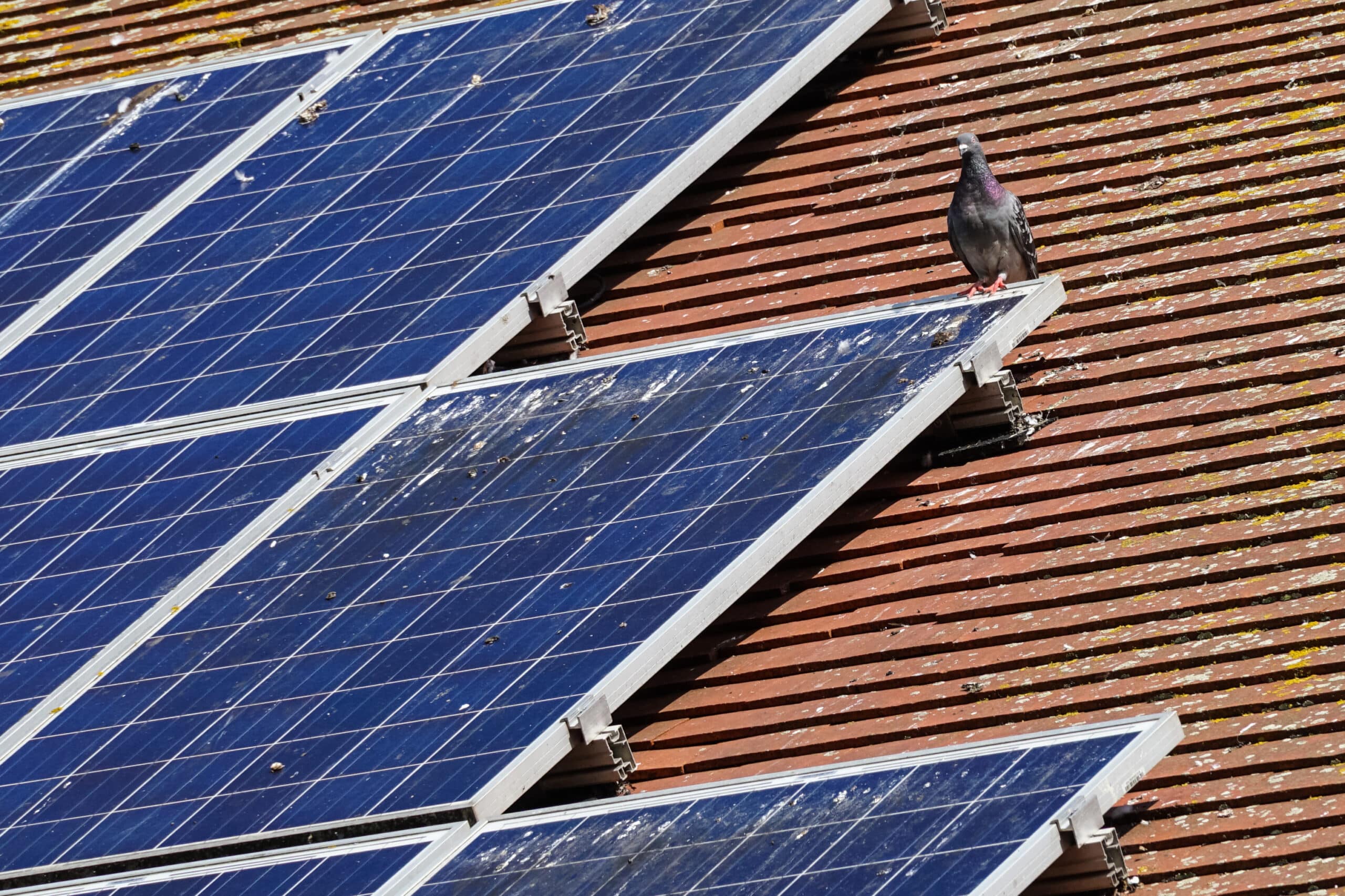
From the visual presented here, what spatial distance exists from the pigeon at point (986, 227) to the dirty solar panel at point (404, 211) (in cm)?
245

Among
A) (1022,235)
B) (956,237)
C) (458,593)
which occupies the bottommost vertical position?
(458,593)

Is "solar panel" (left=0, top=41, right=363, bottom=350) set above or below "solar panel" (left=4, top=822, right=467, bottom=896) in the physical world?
above

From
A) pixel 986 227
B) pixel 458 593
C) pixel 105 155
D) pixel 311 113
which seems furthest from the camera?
pixel 105 155

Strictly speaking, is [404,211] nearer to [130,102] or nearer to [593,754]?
[130,102]

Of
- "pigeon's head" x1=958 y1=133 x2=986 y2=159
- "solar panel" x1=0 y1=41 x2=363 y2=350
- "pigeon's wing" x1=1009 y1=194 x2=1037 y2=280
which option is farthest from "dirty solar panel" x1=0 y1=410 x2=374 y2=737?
"pigeon's wing" x1=1009 y1=194 x2=1037 y2=280

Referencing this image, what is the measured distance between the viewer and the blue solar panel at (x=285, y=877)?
38.9 ft

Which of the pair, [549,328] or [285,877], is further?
[549,328]

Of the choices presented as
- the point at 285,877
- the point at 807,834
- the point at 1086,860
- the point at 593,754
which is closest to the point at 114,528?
the point at 285,877

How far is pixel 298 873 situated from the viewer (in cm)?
1205

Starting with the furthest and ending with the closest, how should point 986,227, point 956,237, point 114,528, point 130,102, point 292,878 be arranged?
point 130,102
point 114,528
point 956,237
point 986,227
point 292,878

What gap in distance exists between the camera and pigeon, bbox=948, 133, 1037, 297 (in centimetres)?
1338

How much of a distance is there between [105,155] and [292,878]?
766cm

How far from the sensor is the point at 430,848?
1184 cm

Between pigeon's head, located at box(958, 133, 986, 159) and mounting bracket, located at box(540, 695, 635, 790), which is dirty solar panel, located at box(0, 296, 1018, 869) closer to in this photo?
mounting bracket, located at box(540, 695, 635, 790)
